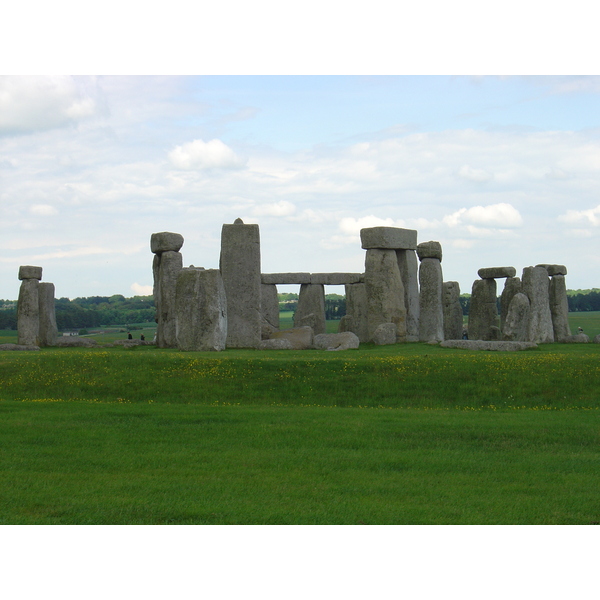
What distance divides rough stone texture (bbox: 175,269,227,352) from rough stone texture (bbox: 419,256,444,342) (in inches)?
392

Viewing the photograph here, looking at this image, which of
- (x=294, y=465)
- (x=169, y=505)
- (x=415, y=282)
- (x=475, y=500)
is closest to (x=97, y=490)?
(x=169, y=505)

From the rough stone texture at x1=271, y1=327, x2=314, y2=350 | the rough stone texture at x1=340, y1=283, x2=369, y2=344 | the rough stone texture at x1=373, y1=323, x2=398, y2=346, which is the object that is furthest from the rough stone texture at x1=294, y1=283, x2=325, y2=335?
the rough stone texture at x1=271, y1=327, x2=314, y2=350

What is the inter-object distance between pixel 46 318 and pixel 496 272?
18.0 meters

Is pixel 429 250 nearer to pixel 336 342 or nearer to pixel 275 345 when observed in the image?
pixel 336 342

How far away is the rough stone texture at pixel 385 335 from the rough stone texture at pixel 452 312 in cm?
611

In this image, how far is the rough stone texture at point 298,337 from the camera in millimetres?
24578

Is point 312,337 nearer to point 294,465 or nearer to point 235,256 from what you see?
point 235,256

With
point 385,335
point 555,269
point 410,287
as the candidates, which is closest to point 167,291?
point 385,335

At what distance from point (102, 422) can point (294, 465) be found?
168 inches

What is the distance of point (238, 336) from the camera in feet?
76.5

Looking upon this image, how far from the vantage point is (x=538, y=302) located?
27781mm

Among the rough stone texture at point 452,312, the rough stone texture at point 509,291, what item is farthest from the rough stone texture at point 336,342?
the rough stone texture at point 452,312

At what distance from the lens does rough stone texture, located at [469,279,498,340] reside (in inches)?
1267

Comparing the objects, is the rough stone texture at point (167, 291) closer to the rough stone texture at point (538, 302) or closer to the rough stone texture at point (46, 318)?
the rough stone texture at point (46, 318)
